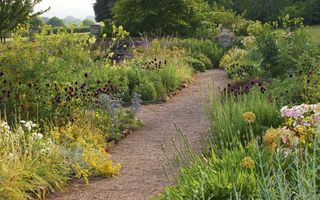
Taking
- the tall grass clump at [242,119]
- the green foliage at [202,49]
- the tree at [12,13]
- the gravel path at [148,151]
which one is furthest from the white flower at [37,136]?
the green foliage at [202,49]

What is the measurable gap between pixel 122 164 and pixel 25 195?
172 centimetres

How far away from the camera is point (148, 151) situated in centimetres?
697

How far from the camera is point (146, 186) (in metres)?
5.46

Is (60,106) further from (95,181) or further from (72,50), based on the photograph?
(72,50)

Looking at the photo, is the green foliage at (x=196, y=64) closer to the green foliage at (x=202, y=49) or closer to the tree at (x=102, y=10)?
the green foliage at (x=202, y=49)

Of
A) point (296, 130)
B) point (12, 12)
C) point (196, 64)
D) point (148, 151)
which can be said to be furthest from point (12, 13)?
point (296, 130)

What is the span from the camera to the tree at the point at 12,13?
1261 cm

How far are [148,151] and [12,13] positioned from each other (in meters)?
7.50

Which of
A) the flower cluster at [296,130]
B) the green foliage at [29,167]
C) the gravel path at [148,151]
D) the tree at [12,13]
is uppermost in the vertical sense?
the tree at [12,13]

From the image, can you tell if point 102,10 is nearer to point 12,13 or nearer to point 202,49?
point 202,49

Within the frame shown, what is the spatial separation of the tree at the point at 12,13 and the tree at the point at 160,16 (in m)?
9.99

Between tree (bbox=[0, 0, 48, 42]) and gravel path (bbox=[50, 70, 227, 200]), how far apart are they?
4747 mm

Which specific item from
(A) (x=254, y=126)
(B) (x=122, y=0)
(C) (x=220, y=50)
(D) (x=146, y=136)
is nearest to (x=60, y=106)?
(D) (x=146, y=136)

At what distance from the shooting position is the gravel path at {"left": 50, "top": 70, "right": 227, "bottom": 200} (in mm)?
5340
